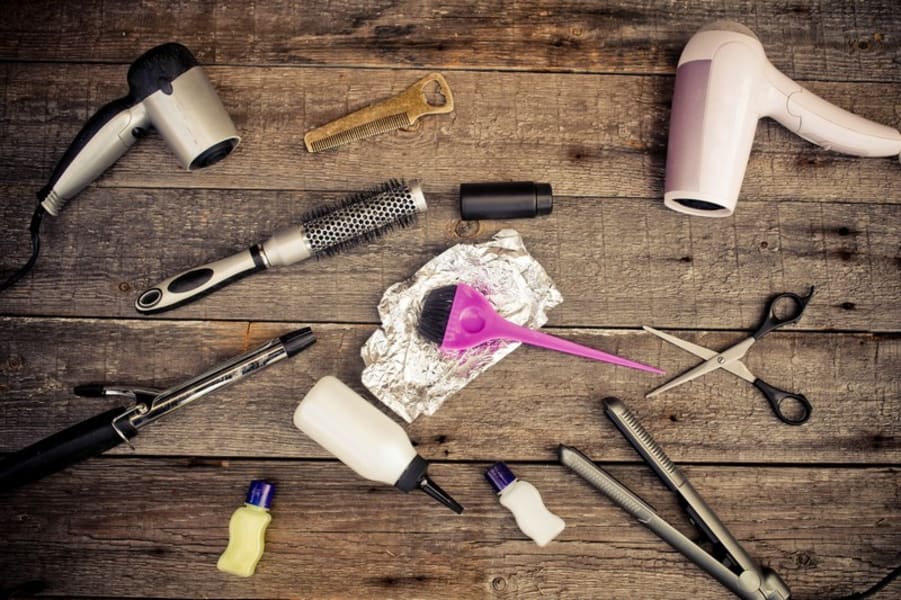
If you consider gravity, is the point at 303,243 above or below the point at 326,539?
above

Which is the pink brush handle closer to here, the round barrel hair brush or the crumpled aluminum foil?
the crumpled aluminum foil

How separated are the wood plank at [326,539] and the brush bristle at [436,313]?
0.56 feet

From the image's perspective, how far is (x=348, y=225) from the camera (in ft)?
2.85

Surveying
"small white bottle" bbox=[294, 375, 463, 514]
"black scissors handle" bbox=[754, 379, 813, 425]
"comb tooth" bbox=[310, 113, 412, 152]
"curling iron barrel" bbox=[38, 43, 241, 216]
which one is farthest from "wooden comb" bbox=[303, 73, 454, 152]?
"black scissors handle" bbox=[754, 379, 813, 425]

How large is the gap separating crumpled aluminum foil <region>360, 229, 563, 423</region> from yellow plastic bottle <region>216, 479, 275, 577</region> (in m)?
0.18

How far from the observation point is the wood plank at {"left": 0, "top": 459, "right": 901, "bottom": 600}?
0.87 metres

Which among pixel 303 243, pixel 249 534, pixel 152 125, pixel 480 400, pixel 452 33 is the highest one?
pixel 452 33

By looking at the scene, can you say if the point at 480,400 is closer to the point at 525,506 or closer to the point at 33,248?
the point at 525,506

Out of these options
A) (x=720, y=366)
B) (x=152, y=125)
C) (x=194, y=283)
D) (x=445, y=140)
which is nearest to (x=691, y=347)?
(x=720, y=366)

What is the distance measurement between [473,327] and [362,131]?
0.98 ft

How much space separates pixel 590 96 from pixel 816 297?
1.33 feet

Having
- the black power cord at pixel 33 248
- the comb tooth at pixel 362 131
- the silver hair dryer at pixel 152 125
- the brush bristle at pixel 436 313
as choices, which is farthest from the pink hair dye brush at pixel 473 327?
the black power cord at pixel 33 248

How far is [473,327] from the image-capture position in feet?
2.84

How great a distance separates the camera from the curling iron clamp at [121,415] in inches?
32.6
